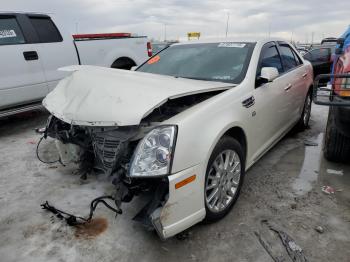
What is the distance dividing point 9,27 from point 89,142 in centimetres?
324

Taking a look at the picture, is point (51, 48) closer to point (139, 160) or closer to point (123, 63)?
point (123, 63)

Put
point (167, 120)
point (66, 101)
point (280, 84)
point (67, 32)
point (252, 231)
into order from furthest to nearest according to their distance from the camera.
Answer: point (67, 32) < point (280, 84) < point (66, 101) < point (252, 231) < point (167, 120)

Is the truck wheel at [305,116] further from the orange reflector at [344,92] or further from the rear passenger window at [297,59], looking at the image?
the orange reflector at [344,92]

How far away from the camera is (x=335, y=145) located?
11.2ft

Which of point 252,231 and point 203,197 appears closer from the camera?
point 203,197

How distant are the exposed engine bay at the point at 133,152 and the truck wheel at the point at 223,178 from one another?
15.9 inches

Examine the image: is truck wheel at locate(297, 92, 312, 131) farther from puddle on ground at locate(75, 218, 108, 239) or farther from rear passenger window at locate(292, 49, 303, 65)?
puddle on ground at locate(75, 218, 108, 239)

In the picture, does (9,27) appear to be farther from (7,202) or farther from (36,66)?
(7,202)

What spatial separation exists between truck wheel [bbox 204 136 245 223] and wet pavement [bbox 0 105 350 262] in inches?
5.5

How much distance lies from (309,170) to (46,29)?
473 cm

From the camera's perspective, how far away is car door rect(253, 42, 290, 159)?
2984mm

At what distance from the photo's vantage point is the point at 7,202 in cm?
288

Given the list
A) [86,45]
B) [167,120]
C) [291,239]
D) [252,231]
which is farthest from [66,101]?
[86,45]

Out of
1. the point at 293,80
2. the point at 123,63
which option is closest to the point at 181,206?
the point at 293,80
